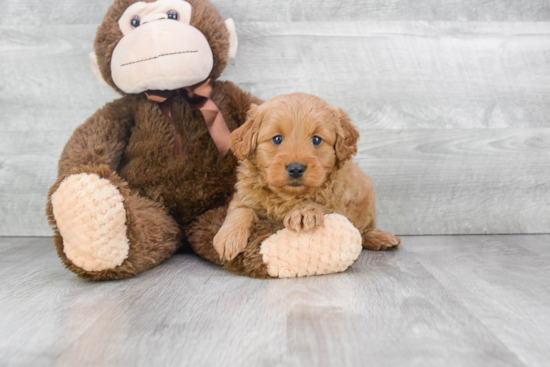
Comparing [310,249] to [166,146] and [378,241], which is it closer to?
[378,241]

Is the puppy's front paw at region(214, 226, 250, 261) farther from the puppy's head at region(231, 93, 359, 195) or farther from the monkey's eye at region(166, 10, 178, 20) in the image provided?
the monkey's eye at region(166, 10, 178, 20)

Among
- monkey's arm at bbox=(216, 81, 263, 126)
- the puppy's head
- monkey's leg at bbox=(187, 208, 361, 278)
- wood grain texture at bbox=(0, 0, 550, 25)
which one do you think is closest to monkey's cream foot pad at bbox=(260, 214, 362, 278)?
monkey's leg at bbox=(187, 208, 361, 278)

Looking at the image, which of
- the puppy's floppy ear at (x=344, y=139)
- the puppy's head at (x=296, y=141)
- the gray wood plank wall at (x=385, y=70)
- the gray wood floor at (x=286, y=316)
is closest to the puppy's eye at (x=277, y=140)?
the puppy's head at (x=296, y=141)

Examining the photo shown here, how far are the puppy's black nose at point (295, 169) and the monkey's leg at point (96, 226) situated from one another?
48cm

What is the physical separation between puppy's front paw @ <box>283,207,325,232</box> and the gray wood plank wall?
2.41 ft

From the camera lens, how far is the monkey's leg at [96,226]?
1.26m

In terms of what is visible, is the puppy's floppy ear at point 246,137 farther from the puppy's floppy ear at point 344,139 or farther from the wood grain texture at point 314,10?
the wood grain texture at point 314,10

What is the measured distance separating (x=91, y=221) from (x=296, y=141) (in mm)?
605

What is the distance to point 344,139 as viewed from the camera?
4.49 ft

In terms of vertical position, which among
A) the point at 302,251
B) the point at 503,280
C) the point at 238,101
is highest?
the point at 238,101

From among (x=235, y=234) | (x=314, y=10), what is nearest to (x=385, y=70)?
(x=314, y=10)

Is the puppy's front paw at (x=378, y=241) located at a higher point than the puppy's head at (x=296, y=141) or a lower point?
lower

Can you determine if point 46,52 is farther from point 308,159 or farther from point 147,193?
point 308,159

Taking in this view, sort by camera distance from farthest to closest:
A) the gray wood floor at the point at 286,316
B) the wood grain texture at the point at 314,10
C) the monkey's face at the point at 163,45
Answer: the wood grain texture at the point at 314,10 < the monkey's face at the point at 163,45 < the gray wood floor at the point at 286,316
